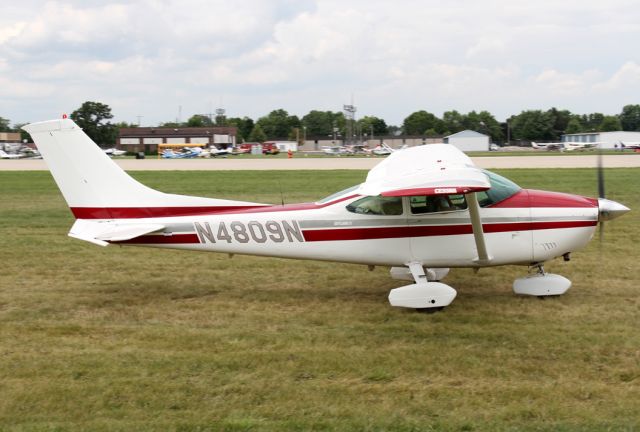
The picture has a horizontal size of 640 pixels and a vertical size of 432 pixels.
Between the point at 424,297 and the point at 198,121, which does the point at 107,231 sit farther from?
the point at 198,121

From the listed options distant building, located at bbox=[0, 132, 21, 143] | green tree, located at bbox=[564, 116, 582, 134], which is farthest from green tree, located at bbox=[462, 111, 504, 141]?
distant building, located at bbox=[0, 132, 21, 143]

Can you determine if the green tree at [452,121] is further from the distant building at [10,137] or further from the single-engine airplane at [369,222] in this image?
the single-engine airplane at [369,222]

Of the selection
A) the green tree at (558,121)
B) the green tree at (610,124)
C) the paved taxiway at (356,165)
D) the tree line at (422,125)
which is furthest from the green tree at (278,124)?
the paved taxiway at (356,165)

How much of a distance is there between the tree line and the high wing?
9031 centimetres

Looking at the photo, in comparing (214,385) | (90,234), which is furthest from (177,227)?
(214,385)

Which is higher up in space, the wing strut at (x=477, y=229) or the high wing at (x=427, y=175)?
the high wing at (x=427, y=175)

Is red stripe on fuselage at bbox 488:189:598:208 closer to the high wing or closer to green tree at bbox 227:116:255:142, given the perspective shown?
the high wing

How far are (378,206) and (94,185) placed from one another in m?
3.76

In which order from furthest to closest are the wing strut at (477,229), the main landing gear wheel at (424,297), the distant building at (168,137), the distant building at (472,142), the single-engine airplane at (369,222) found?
1. the distant building at (168,137)
2. the distant building at (472,142)
3. the single-engine airplane at (369,222)
4. the main landing gear wheel at (424,297)
5. the wing strut at (477,229)

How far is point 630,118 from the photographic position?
13962cm

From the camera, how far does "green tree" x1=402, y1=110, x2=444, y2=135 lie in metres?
117

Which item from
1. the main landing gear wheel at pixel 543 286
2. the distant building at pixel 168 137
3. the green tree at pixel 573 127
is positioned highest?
the distant building at pixel 168 137

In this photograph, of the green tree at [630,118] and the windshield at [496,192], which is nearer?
the windshield at [496,192]

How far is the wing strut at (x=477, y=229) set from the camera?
284 inches
